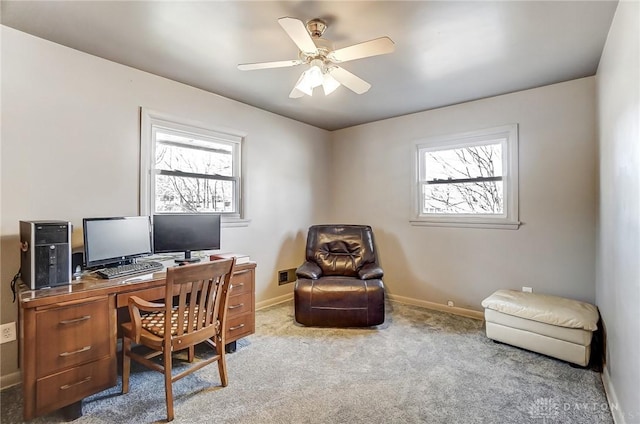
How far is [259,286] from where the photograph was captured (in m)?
3.85

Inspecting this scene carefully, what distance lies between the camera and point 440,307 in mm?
3801

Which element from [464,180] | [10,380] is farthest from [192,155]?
[464,180]

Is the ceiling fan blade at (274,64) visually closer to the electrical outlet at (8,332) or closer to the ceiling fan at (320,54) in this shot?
the ceiling fan at (320,54)

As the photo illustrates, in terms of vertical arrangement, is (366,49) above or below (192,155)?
above

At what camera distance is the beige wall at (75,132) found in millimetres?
2158

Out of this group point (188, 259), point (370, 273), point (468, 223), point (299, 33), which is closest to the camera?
point (299, 33)

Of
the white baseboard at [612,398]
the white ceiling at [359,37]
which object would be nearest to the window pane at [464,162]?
the white ceiling at [359,37]

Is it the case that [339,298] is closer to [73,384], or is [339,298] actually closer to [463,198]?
[463,198]

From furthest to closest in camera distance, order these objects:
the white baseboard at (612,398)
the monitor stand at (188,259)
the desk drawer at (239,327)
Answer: the monitor stand at (188,259) → the desk drawer at (239,327) → the white baseboard at (612,398)

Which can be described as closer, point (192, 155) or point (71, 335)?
point (71, 335)

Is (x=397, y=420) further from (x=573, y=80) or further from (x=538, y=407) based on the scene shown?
(x=573, y=80)

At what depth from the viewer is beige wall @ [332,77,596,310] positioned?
116 inches

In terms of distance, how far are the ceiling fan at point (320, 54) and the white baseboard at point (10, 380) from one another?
2.68 m

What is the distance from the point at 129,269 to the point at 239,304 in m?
0.90
